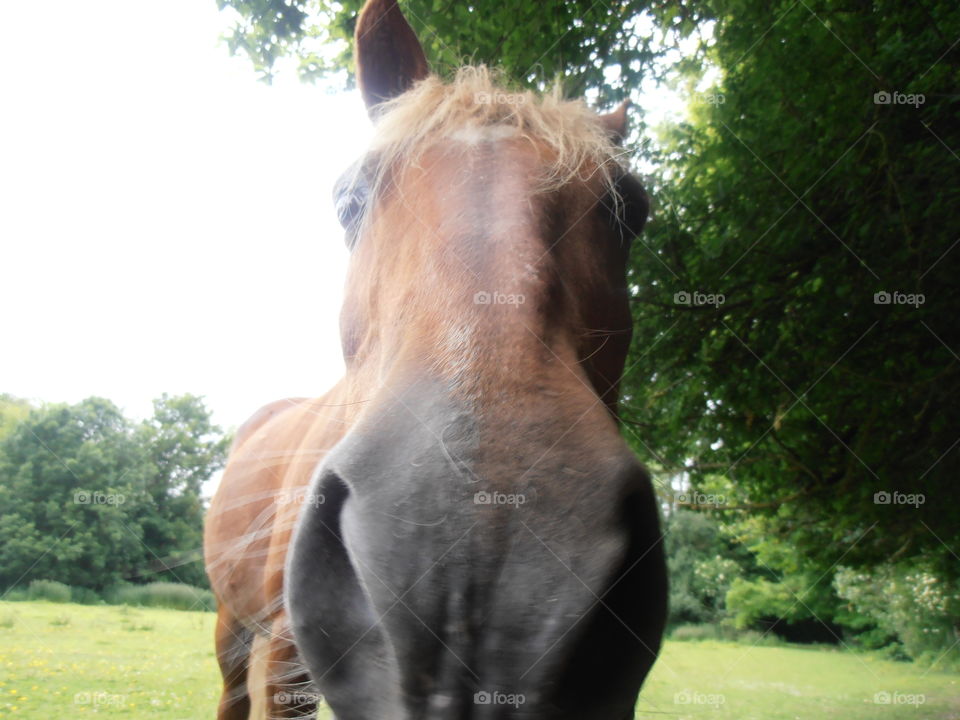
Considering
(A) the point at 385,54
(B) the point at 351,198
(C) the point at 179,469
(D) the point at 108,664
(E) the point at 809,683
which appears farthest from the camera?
(E) the point at 809,683

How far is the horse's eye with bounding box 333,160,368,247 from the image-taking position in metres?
1.97

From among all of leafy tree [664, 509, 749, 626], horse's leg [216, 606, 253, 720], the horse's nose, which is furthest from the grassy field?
leafy tree [664, 509, 749, 626]

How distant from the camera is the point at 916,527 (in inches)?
223

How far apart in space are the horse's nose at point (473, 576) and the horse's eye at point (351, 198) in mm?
1034

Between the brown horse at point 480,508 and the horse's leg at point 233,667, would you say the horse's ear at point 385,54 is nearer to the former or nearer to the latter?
the brown horse at point 480,508

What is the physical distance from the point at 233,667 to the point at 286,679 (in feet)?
7.49

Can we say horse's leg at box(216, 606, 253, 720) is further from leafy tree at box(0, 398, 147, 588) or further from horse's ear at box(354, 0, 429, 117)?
horse's ear at box(354, 0, 429, 117)

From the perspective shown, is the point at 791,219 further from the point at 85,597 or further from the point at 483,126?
the point at 85,597

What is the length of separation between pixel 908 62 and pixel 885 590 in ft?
49.9

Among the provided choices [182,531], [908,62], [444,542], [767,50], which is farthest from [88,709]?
[908,62]

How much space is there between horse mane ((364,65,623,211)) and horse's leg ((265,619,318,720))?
4.37 feet

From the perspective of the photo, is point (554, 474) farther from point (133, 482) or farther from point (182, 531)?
point (133, 482)

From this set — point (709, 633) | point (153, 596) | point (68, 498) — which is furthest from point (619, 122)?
point (709, 633)

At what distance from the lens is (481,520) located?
1.02 metres
